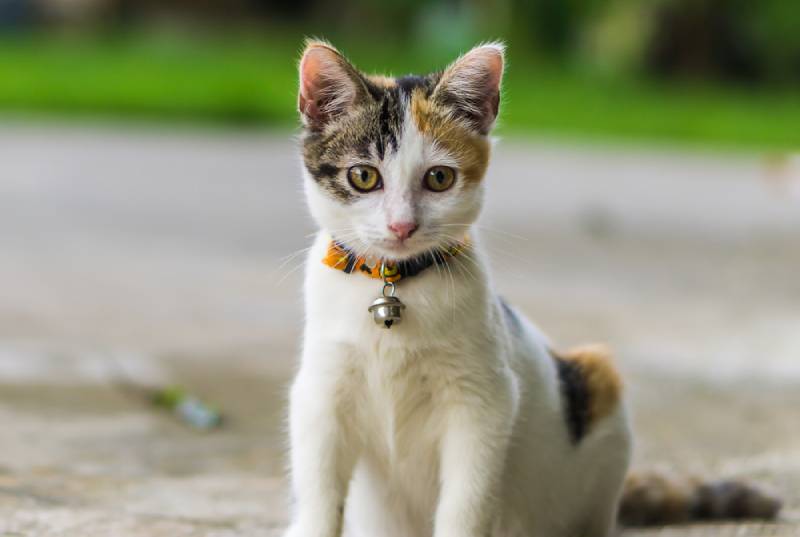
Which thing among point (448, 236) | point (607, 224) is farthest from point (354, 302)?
point (607, 224)

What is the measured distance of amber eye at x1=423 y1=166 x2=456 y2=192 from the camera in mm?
2846

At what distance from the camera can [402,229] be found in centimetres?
274

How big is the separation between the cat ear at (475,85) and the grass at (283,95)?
1114 cm

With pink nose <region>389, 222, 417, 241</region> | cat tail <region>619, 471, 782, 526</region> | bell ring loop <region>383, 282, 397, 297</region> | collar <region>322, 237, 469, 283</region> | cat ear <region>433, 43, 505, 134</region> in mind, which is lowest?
cat tail <region>619, 471, 782, 526</region>

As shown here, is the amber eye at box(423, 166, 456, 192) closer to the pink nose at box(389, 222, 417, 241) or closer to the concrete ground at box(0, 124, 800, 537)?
the pink nose at box(389, 222, 417, 241)

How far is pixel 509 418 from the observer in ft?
9.36

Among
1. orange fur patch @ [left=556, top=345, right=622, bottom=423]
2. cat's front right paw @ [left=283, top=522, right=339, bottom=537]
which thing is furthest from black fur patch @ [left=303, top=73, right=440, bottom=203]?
orange fur patch @ [left=556, top=345, right=622, bottom=423]

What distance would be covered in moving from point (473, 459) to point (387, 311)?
392mm

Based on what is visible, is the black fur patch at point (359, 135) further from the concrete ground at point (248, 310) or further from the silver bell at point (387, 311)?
the concrete ground at point (248, 310)

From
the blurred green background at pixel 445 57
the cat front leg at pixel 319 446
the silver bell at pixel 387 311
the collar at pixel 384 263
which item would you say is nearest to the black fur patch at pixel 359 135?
the collar at pixel 384 263

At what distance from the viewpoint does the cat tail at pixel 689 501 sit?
357 cm

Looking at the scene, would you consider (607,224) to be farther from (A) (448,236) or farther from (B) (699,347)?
(A) (448,236)

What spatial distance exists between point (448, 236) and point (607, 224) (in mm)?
6911

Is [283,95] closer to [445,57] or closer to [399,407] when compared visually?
[445,57]
